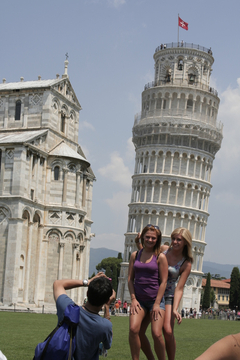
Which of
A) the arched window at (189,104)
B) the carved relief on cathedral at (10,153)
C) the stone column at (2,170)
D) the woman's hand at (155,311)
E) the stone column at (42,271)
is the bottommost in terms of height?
the stone column at (42,271)

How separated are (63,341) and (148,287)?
3349mm

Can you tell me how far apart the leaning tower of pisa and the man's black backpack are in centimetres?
7143

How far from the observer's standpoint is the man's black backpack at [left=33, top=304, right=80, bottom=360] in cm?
594

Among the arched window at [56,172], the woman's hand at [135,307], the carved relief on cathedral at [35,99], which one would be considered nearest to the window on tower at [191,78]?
the carved relief on cathedral at [35,99]

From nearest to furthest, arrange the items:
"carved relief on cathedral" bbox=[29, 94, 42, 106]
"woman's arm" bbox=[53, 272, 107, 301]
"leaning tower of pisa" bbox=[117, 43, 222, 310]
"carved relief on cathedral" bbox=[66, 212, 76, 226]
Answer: "woman's arm" bbox=[53, 272, 107, 301] → "carved relief on cathedral" bbox=[66, 212, 76, 226] → "carved relief on cathedral" bbox=[29, 94, 42, 106] → "leaning tower of pisa" bbox=[117, 43, 222, 310]

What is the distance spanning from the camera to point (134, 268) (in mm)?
9281

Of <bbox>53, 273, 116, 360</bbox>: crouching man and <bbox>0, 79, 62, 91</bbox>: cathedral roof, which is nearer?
<bbox>53, 273, 116, 360</bbox>: crouching man

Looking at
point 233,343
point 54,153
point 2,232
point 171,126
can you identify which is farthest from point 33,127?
point 233,343

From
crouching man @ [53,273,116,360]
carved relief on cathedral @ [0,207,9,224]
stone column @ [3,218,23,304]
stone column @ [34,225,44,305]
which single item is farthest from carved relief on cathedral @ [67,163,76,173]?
crouching man @ [53,273,116,360]

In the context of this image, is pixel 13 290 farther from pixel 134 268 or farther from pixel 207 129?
pixel 207 129

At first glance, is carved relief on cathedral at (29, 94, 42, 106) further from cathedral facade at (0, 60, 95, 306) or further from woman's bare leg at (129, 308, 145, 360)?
woman's bare leg at (129, 308, 145, 360)

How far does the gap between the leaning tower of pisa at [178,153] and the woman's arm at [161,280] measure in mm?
68329

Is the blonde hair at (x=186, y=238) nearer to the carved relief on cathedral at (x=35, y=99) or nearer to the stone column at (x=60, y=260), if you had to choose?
the stone column at (x=60, y=260)

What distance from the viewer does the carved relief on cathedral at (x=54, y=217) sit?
43.9 meters
